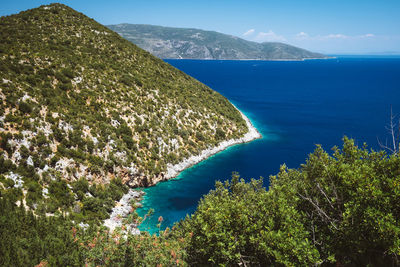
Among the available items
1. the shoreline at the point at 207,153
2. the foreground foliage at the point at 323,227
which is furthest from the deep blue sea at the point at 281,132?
the foreground foliage at the point at 323,227

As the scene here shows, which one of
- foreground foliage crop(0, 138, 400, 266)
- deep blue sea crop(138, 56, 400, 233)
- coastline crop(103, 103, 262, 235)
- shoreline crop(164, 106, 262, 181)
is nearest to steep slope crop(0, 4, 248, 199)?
shoreline crop(164, 106, 262, 181)

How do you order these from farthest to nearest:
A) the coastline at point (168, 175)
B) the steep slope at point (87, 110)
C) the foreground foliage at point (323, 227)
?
the steep slope at point (87, 110) → the coastline at point (168, 175) → the foreground foliage at point (323, 227)

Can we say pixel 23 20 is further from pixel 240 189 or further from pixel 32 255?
pixel 240 189

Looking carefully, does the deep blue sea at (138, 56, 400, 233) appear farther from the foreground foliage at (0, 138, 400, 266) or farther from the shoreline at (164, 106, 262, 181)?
the foreground foliage at (0, 138, 400, 266)

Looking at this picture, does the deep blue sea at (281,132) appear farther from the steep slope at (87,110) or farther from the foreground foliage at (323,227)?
the foreground foliage at (323,227)

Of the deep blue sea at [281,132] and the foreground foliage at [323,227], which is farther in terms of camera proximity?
the deep blue sea at [281,132]

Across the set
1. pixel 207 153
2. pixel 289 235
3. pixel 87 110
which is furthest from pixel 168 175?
pixel 289 235

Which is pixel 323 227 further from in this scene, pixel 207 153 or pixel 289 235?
pixel 207 153
